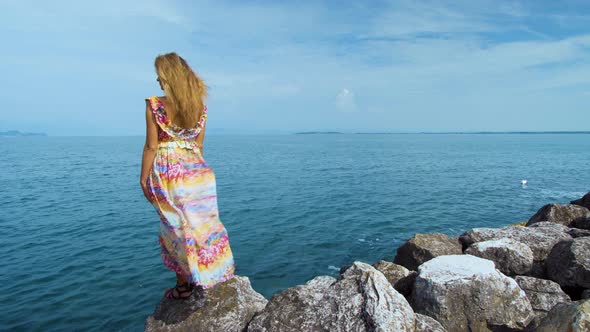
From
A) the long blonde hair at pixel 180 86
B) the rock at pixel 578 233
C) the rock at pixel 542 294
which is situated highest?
the long blonde hair at pixel 180 86

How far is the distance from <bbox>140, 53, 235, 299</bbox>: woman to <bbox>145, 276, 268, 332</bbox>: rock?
67 cm

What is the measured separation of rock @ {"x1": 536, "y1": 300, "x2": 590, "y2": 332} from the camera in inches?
185

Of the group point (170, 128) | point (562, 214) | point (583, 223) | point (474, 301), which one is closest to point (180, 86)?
point (170, 128)

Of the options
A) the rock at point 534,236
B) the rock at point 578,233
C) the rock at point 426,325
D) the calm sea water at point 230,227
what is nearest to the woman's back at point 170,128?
the rock at point 426,325

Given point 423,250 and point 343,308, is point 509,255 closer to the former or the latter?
point 423,250

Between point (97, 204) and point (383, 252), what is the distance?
2093 centimetres

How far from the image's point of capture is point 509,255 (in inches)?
379

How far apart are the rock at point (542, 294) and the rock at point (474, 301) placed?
0.70 m

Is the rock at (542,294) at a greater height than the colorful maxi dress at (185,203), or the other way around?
the colorful maxi dress at (185,203)

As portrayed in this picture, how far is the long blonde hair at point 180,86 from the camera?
4840 mm

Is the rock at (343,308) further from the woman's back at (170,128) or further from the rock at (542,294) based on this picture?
the rock at (542,294)

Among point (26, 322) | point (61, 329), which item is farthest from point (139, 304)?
point (26, 322)

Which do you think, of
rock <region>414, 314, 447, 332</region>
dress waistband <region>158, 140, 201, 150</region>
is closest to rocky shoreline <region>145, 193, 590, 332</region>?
rock <region>414, 314, 447, 332</region>

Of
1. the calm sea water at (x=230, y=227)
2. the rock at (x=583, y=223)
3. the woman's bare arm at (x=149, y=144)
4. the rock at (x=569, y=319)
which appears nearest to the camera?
the rock at (x=569, y=319)
